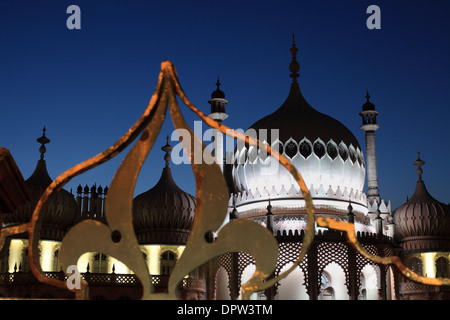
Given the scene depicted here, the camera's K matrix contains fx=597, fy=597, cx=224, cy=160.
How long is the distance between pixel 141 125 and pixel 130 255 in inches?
32.2

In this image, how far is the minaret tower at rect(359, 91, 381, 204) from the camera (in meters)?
24.2

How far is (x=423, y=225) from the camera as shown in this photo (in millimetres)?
23594

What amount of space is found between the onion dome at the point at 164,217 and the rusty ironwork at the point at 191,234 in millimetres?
19633

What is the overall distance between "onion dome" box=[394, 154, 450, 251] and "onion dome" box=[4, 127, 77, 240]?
13112mm

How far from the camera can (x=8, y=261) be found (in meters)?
22.7

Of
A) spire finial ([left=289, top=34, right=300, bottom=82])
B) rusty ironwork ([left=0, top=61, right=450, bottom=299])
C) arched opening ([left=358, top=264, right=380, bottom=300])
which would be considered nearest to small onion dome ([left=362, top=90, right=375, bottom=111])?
spire finial ([left=289, top=34, right=300, bottom=82])

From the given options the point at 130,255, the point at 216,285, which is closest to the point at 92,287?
the point at 216,285

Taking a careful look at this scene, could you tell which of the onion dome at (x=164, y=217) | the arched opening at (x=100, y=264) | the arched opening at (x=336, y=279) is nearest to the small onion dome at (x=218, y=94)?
the onion dome at (x=164, y=217)

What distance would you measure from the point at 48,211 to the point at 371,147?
13.4m

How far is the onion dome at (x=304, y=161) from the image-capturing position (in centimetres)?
2188

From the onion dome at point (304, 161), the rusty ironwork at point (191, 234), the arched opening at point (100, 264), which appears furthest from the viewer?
the arched opening at point (100, 264)

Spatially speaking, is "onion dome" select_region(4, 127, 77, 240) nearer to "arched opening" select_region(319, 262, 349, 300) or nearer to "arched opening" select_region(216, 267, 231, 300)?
"arched opening" select_region(216, 267, 231, 300)

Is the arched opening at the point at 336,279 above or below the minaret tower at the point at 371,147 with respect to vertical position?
below

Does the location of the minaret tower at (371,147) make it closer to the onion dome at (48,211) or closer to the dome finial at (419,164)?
the dome finial at (419,164)
